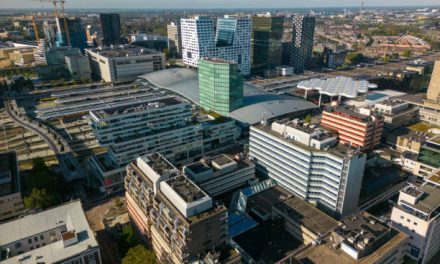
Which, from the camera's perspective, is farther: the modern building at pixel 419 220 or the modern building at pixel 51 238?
the modern building at pixel 419 220

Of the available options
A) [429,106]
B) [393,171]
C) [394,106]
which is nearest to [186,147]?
[393,171]

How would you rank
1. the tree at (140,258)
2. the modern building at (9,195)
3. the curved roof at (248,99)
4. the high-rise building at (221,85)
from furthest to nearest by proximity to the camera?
1. the curved roof at (248,99)
2. the high-rise building at (221,85)
3. the modern building at (9,195)
4. the tree at (140,258)

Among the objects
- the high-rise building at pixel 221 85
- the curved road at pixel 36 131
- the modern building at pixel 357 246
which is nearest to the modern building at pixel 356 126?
the high-rise building at pixel 221 85

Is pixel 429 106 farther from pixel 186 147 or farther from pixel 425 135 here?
pixel 186 147

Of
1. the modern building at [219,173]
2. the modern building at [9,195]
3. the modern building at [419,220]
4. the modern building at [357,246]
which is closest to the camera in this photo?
the modern building at [357,246]

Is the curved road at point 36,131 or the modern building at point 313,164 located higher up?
the modern building at point 313,164

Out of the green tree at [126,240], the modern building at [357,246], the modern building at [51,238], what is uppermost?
the modern building at [357,246]

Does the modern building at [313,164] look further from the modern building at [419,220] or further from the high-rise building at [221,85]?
the high-rise building at [221,85]
